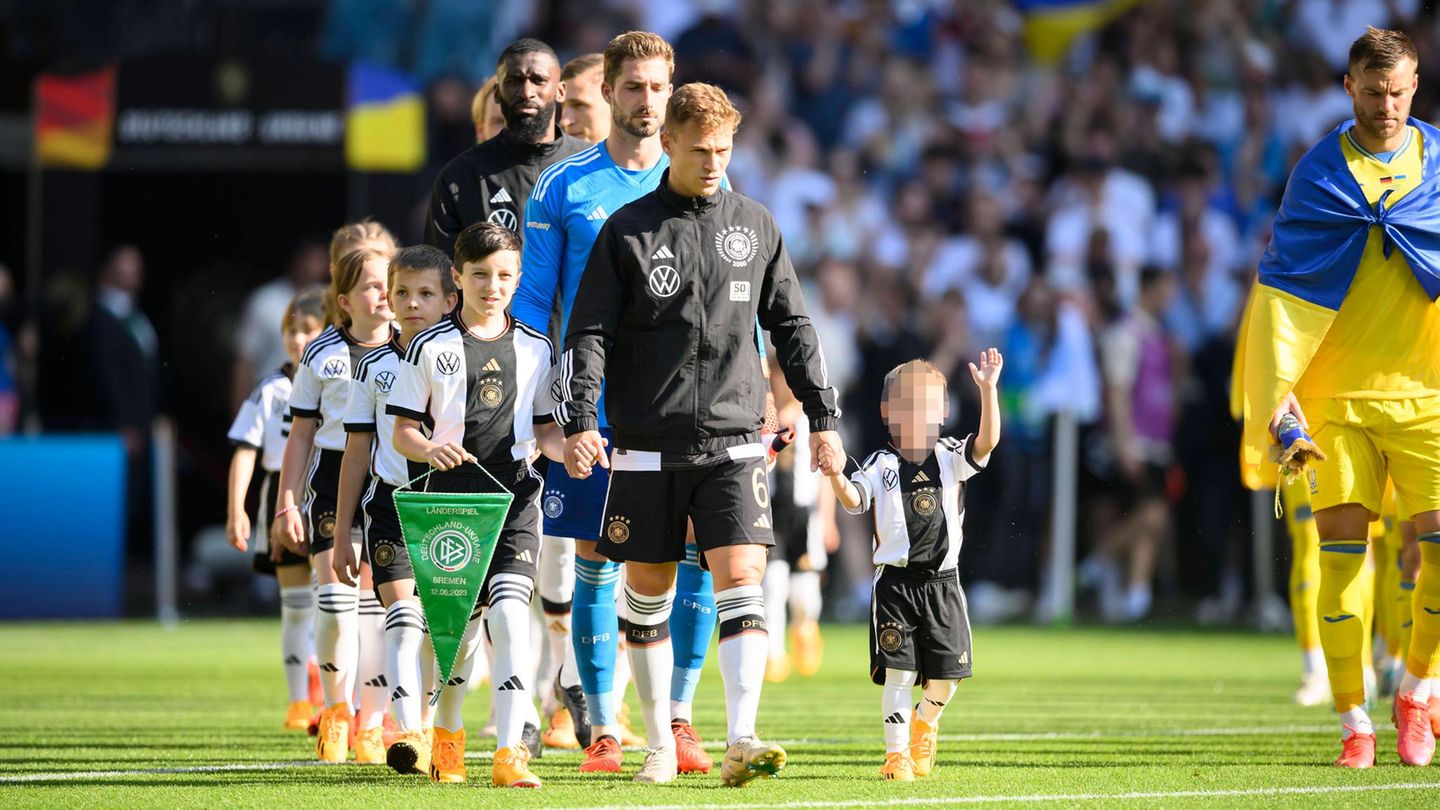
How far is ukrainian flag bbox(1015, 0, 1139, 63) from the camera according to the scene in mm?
19406

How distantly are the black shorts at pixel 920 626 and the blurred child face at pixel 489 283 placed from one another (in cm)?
170

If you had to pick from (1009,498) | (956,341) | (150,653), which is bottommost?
(150,653)

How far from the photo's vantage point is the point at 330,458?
8.28 metres

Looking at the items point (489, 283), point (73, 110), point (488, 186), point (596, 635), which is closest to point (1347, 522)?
point (596, 635)

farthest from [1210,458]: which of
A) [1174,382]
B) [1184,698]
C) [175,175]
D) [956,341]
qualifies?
[175,175]

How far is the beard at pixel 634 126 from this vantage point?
Result: 7387 millimetres

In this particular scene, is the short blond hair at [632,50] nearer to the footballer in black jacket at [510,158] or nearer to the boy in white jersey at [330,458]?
the footballer in black jacket at [510,158]

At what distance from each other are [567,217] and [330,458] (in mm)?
1532

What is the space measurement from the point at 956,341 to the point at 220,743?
891 centimetres

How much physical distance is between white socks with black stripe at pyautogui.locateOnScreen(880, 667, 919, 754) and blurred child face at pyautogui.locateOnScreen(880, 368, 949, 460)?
2.68ft

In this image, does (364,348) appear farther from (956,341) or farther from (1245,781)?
(956,341)

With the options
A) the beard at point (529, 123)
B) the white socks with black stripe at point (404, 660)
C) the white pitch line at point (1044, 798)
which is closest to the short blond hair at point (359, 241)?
the beard at point (529, 123)

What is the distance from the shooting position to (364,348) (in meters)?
8.14

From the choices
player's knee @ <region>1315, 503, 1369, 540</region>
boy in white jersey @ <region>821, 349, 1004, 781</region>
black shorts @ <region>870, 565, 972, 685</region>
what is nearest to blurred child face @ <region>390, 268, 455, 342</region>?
boy in white jersey @ <region>821, 349, 1004, 781</region>
